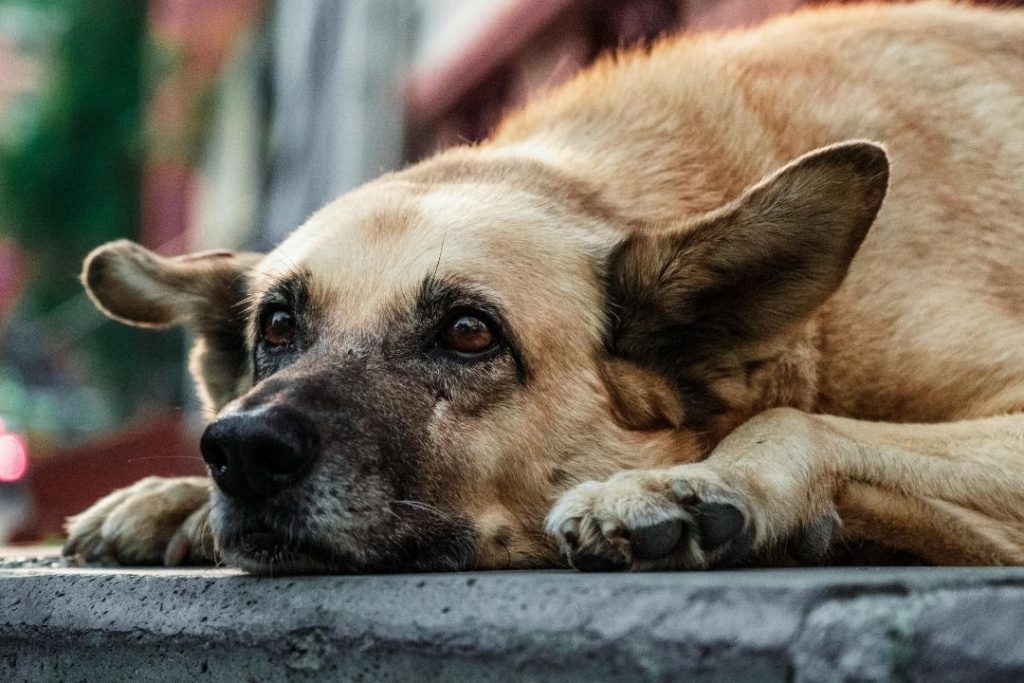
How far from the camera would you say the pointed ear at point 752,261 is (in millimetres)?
2512

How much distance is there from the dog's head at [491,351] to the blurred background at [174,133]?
35.6 inches

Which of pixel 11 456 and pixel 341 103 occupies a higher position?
pixel 341 103

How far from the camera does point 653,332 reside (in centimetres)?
288

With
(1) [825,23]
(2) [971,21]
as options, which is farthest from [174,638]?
(2) [971,21]

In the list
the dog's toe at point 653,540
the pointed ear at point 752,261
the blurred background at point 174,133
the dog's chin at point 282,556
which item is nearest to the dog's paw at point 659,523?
the dog's toe at point 653,540

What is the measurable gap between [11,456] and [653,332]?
8.54 meters

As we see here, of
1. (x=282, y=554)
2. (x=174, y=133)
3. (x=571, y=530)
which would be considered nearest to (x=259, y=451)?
(x=282, y=554)

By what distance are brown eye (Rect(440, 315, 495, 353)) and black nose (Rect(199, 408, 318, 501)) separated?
0.48 metres

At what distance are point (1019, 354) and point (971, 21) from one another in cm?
127

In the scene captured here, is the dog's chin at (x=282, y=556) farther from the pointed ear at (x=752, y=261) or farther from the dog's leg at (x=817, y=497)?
the pointed ear at (x=752, y=261)

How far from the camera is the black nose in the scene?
7.25 feet

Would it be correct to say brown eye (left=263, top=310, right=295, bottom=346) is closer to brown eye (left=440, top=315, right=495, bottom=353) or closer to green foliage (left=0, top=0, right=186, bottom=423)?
brown eye (left=440, top=315, right=495, bottom=353)

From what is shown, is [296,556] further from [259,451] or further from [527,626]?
[527,626]

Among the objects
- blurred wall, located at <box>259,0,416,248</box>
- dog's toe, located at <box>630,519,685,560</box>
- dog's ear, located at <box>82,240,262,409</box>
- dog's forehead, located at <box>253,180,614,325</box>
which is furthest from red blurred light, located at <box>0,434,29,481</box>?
dog's toe, located at <box>630,519,685,560</box>
